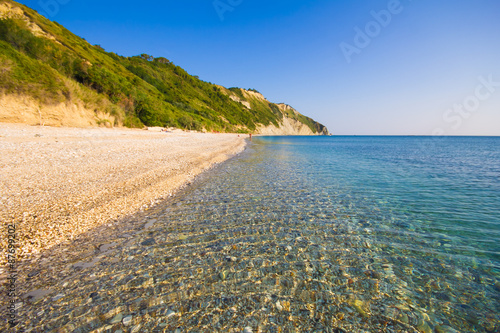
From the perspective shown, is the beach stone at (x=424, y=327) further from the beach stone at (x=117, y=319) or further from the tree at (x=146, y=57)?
the tree at (x=146, y=57)

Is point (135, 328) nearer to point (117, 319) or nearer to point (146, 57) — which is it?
point (117, 319)

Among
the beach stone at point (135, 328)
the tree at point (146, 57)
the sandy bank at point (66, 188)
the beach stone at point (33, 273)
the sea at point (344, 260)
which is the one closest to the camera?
the beach stone at point (135, 328)

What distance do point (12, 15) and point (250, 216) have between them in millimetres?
66853

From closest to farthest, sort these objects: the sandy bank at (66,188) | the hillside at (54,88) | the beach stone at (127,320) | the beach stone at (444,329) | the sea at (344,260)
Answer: the beach stone at (127,320)
the beach stone at (444,329)
the sea at (344,260)
the sandy bank at (66,188)
the hillside at (54,88)

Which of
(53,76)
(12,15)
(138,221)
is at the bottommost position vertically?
(138,221)

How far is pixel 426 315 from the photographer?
12.1ft

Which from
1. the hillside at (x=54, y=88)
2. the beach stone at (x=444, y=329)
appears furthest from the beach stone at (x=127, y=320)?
the hillside at (x=54, y=88)

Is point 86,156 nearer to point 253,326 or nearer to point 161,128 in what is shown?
point 253,326

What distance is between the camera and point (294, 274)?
462 centimetres

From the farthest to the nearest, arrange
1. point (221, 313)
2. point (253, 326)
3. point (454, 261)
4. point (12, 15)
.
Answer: point (12, 15) → point (454, 261) → point (221, 313) → point (253, 326)

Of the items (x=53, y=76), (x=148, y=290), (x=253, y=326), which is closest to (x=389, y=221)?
(x=253, y=326)

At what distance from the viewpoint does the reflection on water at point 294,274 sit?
3.45 meters

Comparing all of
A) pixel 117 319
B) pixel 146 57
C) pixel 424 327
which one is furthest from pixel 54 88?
pixel 146 57

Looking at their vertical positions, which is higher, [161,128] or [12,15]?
[12,15]
